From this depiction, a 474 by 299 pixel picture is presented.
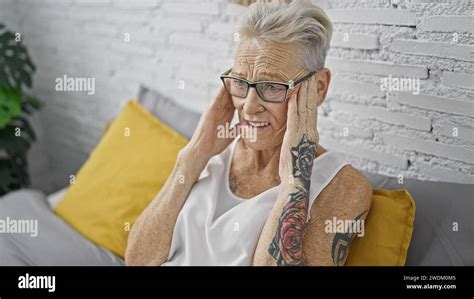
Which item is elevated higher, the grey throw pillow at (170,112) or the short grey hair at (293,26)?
the short grey hair at (293,26)

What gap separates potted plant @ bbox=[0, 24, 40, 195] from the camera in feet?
6.85

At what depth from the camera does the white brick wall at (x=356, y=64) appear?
1.17 meters

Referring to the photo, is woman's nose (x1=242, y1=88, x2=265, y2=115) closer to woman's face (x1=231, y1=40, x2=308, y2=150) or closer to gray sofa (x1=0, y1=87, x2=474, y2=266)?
woman's face (x1=231, y1=40, x2=308, y2=150)

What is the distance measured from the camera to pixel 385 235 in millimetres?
1074

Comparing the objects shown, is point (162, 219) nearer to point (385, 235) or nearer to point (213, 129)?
point (213, 129)

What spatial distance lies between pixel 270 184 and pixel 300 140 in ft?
0.44

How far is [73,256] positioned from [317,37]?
2.75 ft

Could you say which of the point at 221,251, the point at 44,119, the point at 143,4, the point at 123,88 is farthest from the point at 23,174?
the point at 221,251

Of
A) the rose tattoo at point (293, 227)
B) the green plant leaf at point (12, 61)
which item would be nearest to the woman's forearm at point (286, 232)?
the rose tattoo at point (293, 227)

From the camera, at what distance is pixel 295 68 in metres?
1.06

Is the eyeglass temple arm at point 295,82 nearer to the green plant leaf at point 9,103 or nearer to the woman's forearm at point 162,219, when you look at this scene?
the woman's forearm at point 162,219

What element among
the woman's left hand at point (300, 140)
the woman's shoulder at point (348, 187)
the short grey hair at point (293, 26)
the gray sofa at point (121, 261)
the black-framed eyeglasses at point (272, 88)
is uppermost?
the short grey hair at point (293, 26)

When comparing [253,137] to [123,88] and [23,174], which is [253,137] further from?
[23,174]

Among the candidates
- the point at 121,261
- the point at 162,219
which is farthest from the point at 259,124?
the point at 121,261
